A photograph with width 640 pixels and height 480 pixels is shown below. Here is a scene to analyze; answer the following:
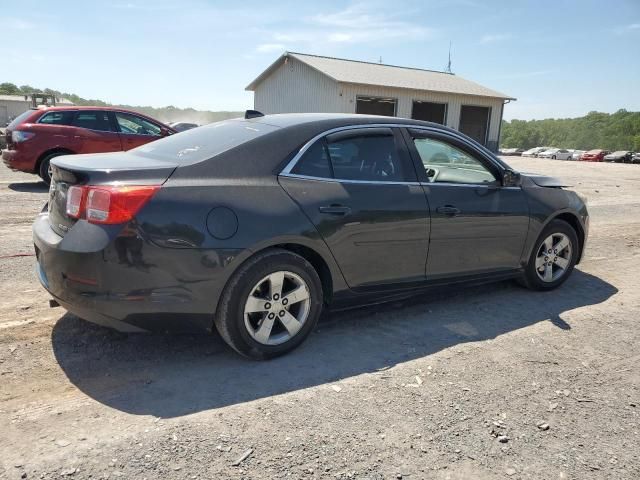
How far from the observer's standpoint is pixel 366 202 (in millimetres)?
3697

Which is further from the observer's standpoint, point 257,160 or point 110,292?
point 257,160

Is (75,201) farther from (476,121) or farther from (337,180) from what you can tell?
(476,121)

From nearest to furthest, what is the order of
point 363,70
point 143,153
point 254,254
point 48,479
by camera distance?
point 48,479, point 254,254, point 143,153, point 363,70

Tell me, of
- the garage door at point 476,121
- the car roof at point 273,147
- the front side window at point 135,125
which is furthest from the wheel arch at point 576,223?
the garage door at point 476,121

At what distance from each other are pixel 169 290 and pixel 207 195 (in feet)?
1.96

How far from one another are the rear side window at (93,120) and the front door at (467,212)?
819 cm

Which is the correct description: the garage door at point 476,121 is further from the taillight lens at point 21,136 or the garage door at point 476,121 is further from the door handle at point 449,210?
the door handle at point 449,210

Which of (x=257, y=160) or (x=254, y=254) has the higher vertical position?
(x=257, y=160)

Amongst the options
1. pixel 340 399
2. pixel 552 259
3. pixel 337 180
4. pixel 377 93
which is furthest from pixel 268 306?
pixel 377 93

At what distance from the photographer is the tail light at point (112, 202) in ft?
9.56

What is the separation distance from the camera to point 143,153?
12.2 feet

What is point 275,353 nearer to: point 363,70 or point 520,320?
point 520,320

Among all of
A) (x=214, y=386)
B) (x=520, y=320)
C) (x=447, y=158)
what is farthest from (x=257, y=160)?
(x=520, y=320)

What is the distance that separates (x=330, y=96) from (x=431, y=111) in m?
7.40
